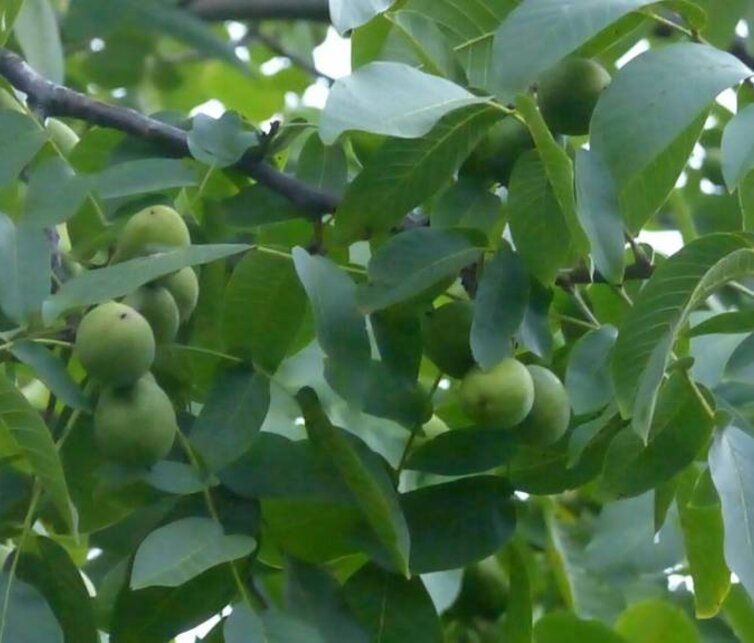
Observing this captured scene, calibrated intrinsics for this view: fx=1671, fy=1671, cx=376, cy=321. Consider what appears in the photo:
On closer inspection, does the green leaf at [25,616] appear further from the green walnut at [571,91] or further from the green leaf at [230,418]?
the green walnut at [571,91]

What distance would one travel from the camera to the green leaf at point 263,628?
98 centimetres

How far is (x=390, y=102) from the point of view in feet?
3.15

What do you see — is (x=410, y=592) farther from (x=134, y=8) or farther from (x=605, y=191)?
(x=134, y=8)

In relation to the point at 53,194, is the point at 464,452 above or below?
below

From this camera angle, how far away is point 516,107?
1009mm

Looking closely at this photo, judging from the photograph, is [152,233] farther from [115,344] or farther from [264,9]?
[264,9]

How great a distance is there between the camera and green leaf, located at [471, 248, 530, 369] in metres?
1.03

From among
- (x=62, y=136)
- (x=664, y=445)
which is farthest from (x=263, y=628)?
(x=62, y=136)

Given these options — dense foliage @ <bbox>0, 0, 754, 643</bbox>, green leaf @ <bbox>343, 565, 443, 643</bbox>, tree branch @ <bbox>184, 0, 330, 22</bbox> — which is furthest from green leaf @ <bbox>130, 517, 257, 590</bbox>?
tree branch @ <bbox>184, 0, 330, 22</bbox>

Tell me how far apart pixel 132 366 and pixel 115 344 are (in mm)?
23

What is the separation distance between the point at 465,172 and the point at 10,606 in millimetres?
396

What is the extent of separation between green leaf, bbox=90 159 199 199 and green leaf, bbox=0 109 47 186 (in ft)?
0.15

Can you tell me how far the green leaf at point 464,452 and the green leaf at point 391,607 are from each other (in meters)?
0.09

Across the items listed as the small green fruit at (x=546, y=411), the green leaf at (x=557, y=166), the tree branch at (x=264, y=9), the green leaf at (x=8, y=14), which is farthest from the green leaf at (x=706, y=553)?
the tree branch at (x=264, y=9)
